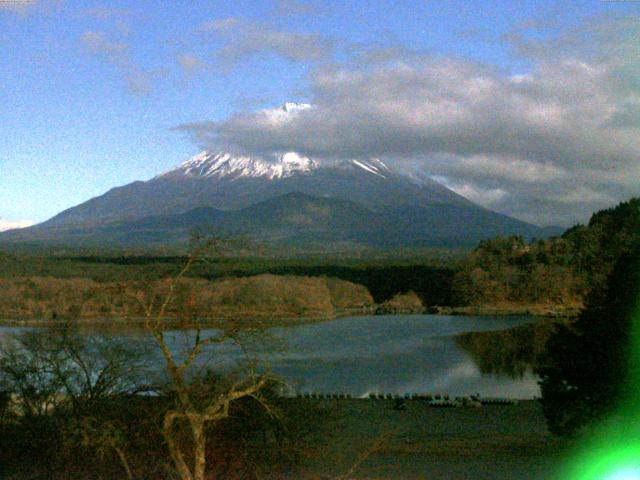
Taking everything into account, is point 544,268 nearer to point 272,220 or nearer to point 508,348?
point 508,348

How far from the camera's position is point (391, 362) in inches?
1195

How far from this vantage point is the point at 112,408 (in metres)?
9.69

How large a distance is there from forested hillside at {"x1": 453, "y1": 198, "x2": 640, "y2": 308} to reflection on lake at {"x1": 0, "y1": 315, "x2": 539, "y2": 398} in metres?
14.5

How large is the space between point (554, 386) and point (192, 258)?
288 inches

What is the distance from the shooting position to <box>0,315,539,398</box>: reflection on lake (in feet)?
78.9

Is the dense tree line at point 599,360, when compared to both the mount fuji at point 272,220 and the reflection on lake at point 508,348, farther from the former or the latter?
the mount fuji at point 272,220

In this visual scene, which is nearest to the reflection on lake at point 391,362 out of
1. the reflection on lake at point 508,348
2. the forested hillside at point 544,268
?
the reflection on lake at point 508,348

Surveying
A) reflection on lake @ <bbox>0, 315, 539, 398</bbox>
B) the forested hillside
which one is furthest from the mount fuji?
reflection on lake @ <bbox>0, 315, 539, 398</bbox>

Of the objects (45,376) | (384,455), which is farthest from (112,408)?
(384,455)

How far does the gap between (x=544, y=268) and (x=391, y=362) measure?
3292 cm

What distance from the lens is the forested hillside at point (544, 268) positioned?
58.1 meters

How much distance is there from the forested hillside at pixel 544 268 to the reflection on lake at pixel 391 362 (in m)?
14.5

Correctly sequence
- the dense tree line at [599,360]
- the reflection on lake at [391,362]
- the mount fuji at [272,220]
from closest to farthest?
the dense tree line at [599,360] < the reflection on lake at [391,362] < the mount fuji at [272,220]

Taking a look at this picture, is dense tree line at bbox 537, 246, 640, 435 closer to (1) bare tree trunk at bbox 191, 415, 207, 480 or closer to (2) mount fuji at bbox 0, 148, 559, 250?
(1) bare tree trunk at bbox 191, 415, 207, 480
